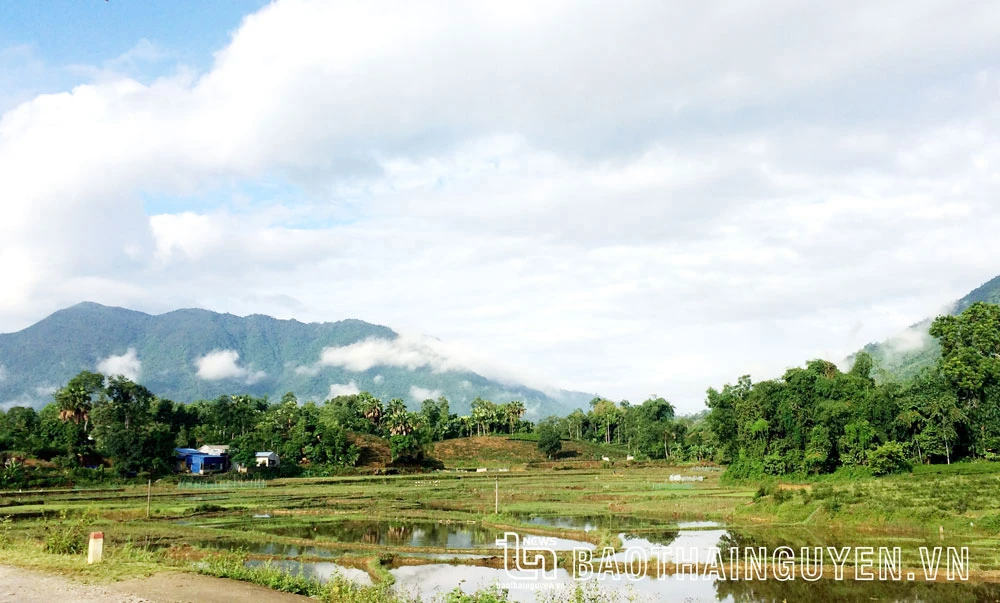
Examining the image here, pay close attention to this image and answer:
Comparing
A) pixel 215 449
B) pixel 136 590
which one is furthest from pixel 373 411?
pixel 136 590

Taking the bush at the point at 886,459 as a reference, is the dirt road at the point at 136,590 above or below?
above

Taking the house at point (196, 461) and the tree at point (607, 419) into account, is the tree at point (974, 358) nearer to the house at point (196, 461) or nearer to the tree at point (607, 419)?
the tree at point (607, 419)

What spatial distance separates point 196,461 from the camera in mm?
96625

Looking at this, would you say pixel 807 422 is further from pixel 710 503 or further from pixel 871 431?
pixel 710 503

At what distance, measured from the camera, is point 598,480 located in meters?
81.3

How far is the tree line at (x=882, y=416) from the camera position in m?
60.3

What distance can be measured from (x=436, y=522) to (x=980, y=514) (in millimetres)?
33630

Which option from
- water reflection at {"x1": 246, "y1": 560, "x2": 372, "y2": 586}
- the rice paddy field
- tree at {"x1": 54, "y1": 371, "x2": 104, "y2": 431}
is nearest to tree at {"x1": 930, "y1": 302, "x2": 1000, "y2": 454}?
the rice paddy field

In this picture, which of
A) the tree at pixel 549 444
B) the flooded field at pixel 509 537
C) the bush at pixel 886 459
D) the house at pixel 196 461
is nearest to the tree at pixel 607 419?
the tree at pixel 549 444

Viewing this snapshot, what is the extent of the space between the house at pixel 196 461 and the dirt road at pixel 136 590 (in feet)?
279

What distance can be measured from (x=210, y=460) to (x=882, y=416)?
9252cm

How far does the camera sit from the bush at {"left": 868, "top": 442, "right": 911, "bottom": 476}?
2194 inches

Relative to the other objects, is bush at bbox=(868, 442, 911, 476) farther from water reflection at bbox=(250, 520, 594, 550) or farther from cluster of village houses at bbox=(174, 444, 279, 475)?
cluster of village houses at bbox=(174, 444, 279, 475)

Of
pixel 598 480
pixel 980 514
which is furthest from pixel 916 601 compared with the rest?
pixel 598 480
